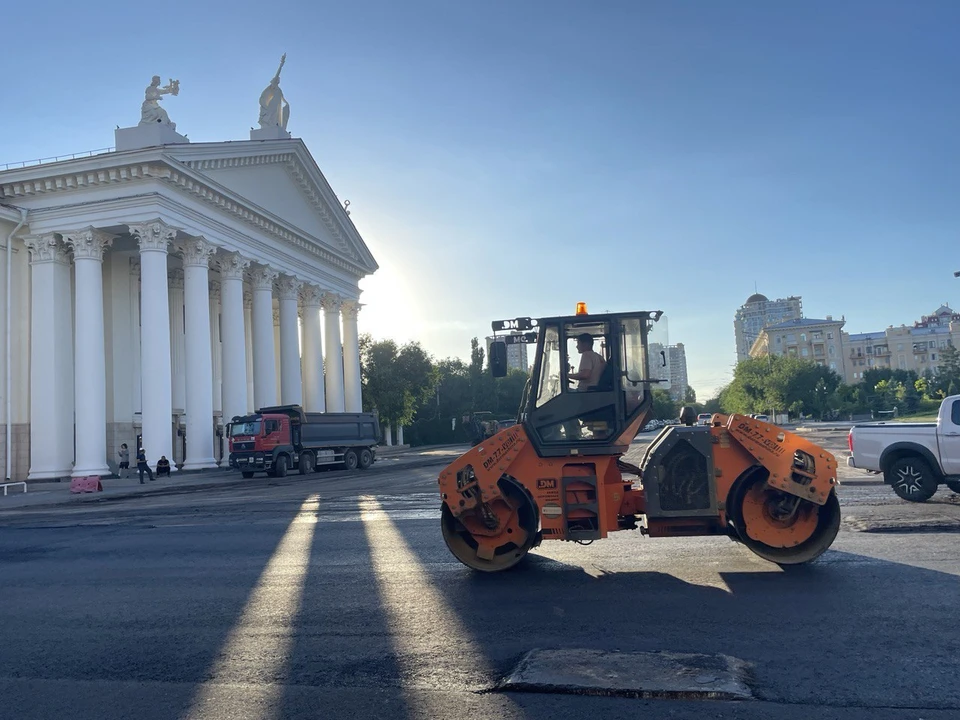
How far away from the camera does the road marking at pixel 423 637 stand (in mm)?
4812

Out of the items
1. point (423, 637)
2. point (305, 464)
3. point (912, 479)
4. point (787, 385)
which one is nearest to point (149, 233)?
point (305, 464)

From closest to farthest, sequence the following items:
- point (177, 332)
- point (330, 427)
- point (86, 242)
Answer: point (86, 242), point (330, 427), point (177, 332)

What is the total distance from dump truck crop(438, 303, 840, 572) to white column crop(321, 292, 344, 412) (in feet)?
134

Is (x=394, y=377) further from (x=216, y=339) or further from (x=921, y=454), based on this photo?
(x=921, y=454)

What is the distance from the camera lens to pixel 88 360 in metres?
29.7

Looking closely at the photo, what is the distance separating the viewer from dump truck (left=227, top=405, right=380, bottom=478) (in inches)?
1196

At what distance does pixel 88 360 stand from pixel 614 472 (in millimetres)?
27910

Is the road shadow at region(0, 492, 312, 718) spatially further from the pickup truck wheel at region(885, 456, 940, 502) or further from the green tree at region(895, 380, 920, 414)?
the green tree at region(895, 380, 920, 414)

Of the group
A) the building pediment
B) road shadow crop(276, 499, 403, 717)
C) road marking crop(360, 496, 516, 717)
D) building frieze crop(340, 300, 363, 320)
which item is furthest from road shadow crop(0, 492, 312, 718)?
building frieze crop(340, 300, 363, 320)

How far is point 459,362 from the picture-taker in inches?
3273

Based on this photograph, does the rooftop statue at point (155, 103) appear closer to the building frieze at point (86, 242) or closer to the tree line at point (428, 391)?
the building frieze at point (86, 242)

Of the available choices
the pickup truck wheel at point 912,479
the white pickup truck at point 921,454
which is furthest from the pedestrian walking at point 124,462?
the pickup truck wheel at point 912,479

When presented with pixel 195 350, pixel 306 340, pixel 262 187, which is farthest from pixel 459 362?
pixel 195 350

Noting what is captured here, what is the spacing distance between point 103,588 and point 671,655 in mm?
6542
